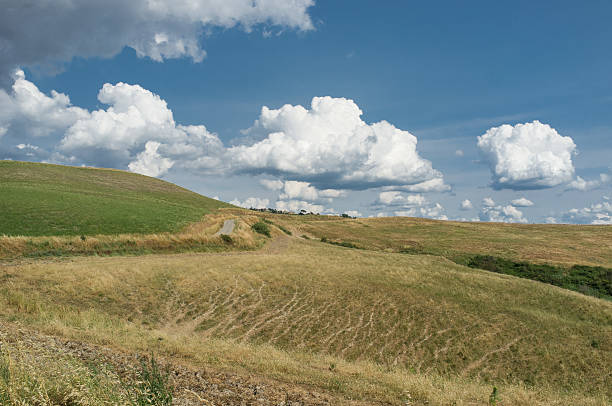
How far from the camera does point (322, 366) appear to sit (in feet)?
37.0

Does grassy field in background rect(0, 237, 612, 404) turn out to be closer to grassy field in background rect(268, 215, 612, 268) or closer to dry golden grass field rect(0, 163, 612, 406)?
dry golden grass field rect(0, 163, 612, 406)

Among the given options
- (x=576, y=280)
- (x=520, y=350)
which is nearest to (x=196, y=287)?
(x=520, y=350)

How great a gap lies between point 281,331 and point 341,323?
3650mm

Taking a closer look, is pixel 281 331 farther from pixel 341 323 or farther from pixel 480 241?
pixel 480 241

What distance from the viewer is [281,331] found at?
57.8 ft

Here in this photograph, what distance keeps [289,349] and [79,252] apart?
989 inches

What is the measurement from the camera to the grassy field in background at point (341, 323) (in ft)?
35.0

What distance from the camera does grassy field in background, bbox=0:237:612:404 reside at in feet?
35.0

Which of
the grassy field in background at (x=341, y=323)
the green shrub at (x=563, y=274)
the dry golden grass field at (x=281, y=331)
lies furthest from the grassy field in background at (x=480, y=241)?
the grassy field in background at (x=341, y=323)

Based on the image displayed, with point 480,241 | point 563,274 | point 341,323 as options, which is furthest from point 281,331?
point 480,241

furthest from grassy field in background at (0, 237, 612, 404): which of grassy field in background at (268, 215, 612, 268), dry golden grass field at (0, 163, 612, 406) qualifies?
grassy field in background at (268, 215, 612, 268)

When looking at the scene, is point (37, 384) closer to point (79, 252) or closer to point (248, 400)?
point (248, 400)

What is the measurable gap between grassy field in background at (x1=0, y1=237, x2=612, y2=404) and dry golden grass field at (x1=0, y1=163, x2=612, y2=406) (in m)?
0.09

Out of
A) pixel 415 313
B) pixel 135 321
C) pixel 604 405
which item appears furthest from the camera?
pixel 415 313
